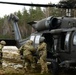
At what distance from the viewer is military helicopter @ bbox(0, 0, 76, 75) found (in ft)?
29.1

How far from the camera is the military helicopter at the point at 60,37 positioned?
888 centimetres

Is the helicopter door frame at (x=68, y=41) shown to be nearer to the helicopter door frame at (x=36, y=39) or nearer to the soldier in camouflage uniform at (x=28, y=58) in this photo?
the soldier in camouflage uniform at (x=28, y=58)

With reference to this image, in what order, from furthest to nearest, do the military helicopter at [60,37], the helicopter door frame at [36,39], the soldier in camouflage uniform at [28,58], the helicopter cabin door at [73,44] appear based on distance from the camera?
1. the helicopter door frame at [36,39]
2. the soldier in camouflage uniform at [28,58]
3. the military helicopter at [60,37]
4. the helicopter cabin door at [73,44]

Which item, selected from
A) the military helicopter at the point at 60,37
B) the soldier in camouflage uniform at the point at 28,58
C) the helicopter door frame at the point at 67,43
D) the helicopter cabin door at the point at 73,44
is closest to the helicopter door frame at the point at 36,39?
the military helicopter at the point at 60,37

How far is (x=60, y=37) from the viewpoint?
31.1 feet

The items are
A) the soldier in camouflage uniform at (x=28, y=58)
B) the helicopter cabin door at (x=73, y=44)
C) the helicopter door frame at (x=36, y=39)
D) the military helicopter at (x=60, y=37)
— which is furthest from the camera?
the helicopter door frame at (x=36, y=39)

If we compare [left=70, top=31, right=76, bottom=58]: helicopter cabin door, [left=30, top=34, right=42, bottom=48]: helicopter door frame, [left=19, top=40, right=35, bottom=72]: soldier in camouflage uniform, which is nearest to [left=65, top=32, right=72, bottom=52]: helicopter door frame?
[left=70, top=31, right=76, bottom=58]: helicopter cabin door

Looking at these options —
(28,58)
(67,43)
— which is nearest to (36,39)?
(28,58)

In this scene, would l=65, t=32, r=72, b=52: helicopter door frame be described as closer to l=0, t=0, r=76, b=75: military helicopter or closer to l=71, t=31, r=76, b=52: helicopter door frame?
l=0, t=0, r=76, b=75: military helicopter

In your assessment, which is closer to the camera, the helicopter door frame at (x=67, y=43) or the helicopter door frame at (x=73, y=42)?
the helicopter door frame at (x=73, y=42)

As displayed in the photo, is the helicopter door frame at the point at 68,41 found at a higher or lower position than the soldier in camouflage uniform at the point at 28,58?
higher

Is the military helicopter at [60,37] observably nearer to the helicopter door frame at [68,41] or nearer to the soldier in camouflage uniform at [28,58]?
the helicopter door frame at [68,41]

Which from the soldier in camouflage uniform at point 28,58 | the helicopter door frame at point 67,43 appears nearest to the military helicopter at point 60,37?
the helicopter door frame at point 67,43

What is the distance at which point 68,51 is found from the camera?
898cm
